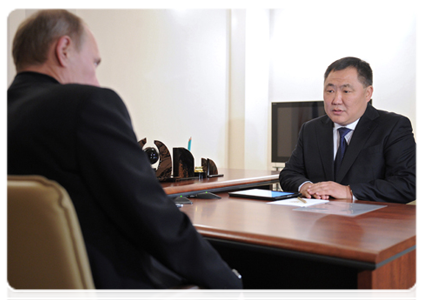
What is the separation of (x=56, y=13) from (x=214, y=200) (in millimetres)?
1273

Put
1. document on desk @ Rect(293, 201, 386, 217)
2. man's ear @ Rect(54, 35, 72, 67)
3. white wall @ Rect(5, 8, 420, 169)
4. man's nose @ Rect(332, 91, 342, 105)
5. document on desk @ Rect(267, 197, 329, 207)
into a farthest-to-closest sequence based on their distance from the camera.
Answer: white wall @ Rect(5, 8, 420, 169), man's nose @ Rect(332, 91, 342, 105), document on desk @ Rect(267, 197, 329, 207), document on desk @ Rect(293, 201, 386, 217), man's ear @ Rect(54, 35, 72, 67)

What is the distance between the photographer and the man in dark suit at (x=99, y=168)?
0.97 meters

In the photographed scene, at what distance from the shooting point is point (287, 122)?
530 centimetres

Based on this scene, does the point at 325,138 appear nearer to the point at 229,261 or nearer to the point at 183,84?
the point at 229,261

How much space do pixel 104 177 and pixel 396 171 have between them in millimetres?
2059

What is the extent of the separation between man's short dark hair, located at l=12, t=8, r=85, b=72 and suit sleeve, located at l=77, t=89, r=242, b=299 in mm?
271

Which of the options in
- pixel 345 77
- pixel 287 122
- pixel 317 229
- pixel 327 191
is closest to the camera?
pixel 317 229

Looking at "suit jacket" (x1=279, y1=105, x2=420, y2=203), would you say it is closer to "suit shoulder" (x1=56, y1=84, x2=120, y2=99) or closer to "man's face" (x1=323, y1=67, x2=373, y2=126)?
"man's face" (x1=323, y1=67, x2=373, y2=126)

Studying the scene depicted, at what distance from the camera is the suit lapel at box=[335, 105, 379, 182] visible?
2.59 meters

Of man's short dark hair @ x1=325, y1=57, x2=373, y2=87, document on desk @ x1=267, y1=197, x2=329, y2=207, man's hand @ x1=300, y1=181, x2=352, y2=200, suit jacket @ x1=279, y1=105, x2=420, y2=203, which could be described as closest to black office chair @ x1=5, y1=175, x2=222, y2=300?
document on desk @ x1=267, y1=197, x2=329, y2=207

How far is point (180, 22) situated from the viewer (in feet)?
16.8

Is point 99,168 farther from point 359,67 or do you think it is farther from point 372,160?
point 359,67

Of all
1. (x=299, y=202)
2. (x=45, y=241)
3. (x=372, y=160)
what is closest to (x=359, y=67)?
(x=372, y=160)

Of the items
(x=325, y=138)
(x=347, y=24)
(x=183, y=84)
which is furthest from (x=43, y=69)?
(x=347, y=24)
